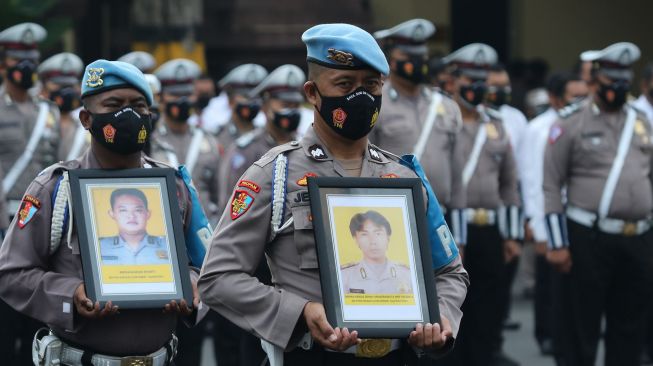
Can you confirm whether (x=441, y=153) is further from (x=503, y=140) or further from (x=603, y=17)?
(x=603, y=17)

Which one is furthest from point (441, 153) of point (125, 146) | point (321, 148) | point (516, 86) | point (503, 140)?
point (516, 86)

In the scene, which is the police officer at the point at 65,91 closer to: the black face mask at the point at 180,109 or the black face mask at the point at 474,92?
the black face mask at the point at 180,109

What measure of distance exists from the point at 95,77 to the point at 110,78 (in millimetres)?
60

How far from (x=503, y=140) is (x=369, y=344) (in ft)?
21.7

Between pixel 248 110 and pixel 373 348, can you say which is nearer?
pixel 373 348

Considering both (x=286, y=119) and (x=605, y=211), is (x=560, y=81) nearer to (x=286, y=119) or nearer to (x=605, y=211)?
(x=286, y=119)

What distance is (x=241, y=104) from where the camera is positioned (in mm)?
13242

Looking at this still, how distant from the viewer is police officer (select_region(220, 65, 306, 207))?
1102 centimetres

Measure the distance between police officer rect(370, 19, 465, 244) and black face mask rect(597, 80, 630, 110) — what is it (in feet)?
3.14

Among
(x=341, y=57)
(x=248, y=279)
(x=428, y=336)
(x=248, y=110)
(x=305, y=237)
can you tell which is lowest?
(x=248, y=110)

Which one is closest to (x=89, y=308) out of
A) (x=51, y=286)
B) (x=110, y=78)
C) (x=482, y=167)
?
(x=51, y=286)

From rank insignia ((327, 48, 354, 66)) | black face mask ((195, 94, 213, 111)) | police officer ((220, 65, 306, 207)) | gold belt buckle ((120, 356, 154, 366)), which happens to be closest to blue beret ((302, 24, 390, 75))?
rank insignia ((327, 48, 354, 66))

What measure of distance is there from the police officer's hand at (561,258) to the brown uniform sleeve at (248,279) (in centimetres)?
538

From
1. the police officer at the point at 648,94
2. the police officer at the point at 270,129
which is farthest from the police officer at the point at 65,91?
the police officer at the point at 648,94
